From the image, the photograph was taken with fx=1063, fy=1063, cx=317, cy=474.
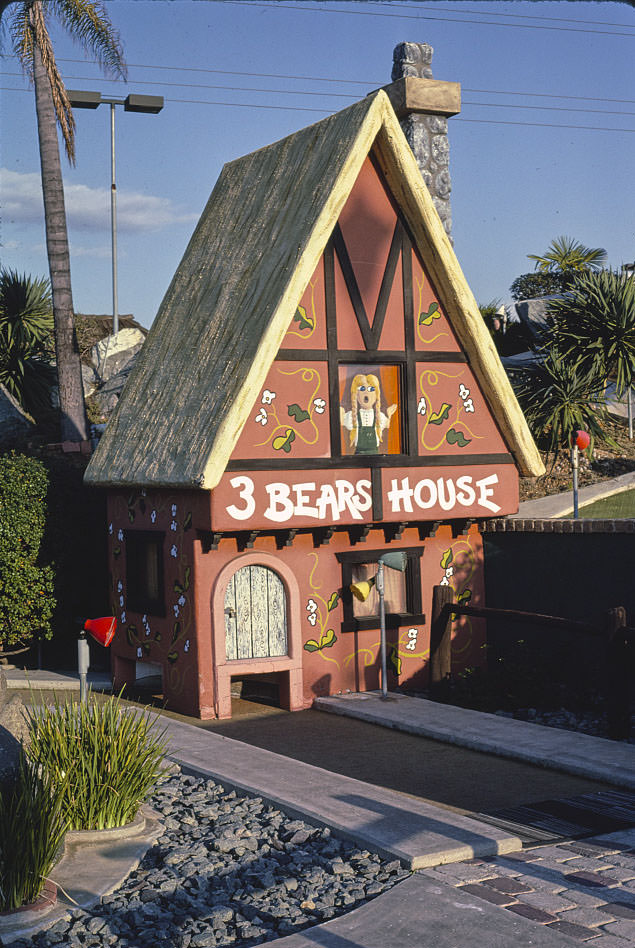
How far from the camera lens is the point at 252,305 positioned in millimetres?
13234

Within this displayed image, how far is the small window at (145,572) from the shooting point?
13.9m

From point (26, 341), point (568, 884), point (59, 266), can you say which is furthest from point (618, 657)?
point (26, 341)

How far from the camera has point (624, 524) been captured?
1230 centimetres

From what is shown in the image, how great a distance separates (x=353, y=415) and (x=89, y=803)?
6.91m

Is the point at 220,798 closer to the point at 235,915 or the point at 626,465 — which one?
the point at 235,915

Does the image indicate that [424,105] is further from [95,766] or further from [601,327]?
[95,766]

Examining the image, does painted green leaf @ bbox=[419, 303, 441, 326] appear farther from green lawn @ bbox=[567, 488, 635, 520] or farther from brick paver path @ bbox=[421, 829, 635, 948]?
brick paver path @ bbox=[421, 829, 635, 948]

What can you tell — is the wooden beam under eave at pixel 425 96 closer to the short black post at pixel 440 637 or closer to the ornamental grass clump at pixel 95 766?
the short black post at pixel 440 637

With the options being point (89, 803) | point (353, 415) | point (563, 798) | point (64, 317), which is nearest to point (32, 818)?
point (89, 803)

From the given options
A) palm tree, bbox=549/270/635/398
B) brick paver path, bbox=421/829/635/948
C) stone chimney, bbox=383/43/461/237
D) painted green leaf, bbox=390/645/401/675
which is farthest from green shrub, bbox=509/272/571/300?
brick paver path, bbox=421/829/635/948

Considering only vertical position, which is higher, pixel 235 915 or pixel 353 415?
pixel 353 415

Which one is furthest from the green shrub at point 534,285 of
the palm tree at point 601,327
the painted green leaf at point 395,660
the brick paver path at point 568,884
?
the brick paver path at point 568,884

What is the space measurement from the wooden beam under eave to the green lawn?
7.00m

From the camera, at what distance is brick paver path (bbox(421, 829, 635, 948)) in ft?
19.8
